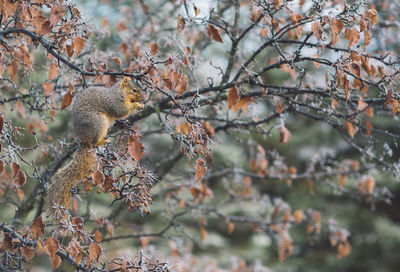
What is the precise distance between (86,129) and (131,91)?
288 millimetres

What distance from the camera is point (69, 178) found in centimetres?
187

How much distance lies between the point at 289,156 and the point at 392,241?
2617mm

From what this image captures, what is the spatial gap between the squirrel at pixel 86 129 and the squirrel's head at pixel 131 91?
27 millimetres

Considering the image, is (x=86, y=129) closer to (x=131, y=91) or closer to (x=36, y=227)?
(x=131, y=91)

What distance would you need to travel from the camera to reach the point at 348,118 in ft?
8.28

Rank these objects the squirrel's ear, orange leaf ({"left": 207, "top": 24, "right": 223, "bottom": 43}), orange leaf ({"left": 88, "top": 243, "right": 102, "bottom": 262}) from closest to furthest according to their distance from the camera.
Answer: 1. orange leaf ({"left": 88, "top": 243, "right": 102, "bottom": 262})
2. the squirrel's ear
3. orange leaf ({"left": 207, "top": 24, "right": 223, "bottom": 43})

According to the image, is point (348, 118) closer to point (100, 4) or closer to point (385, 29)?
point (385, 29)

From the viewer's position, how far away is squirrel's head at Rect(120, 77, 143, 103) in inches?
76.7

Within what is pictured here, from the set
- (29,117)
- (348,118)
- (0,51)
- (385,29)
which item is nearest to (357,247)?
(385,29)

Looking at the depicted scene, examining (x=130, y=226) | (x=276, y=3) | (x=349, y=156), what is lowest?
(x=130, y=226)

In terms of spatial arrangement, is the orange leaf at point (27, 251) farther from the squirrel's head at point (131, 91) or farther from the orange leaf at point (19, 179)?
the squirrel's head at point (131, 91)

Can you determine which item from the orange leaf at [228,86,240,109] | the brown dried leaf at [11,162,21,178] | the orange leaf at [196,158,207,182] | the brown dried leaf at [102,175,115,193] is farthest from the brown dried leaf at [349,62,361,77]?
the brown dried leaf at [11,162,21,178]

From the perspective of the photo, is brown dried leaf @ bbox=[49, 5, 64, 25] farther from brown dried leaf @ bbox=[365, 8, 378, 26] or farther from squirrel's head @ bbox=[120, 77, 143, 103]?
brown dried leaf @ bbox=[365, 8, 378, 26]

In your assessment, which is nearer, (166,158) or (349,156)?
(166,158)
